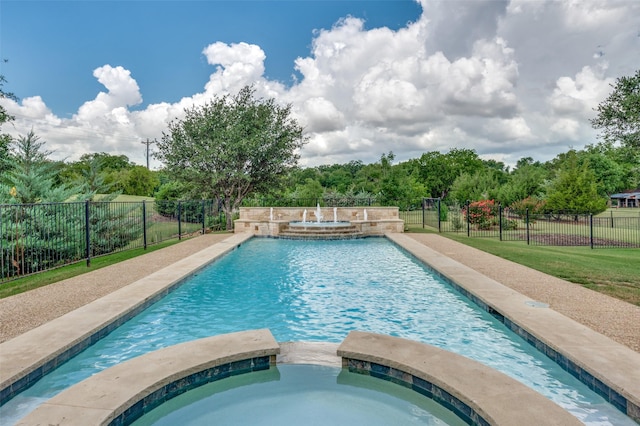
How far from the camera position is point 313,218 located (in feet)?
59.7

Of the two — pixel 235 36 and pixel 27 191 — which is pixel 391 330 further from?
pixel 235 36

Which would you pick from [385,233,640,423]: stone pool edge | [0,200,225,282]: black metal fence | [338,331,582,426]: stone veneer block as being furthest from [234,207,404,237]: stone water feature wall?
[338,331,582,426]: stone veneer block

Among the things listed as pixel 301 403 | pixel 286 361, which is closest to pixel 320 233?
pixel 286 361

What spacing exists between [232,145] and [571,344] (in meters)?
15.3

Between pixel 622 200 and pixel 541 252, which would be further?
pixel 622 200

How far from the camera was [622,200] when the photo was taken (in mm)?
53875

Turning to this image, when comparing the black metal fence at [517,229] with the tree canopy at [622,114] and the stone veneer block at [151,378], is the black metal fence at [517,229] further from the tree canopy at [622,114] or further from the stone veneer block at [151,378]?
the stone veneer block at [151,378]

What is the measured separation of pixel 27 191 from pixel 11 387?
28.4ft

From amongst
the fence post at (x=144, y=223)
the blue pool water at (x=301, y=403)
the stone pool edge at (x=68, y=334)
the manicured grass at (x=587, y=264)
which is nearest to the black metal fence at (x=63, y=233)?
the fence post at (x=144, y=223)

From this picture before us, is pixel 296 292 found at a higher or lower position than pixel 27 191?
lower

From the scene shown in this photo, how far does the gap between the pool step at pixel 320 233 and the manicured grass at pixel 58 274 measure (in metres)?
5.99

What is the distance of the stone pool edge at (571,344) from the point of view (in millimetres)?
2928

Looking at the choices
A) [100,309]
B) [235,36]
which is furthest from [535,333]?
[235,36]

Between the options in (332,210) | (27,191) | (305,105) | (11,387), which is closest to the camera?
(11,387)
